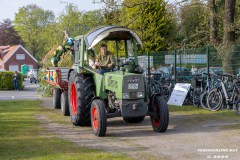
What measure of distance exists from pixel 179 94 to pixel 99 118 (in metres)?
7.09

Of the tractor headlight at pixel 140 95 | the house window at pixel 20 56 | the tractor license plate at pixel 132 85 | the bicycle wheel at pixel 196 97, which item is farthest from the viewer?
the house window at pixel 20 56

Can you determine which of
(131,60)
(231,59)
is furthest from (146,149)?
(231,59)

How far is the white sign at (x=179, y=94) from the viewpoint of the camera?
15.3m

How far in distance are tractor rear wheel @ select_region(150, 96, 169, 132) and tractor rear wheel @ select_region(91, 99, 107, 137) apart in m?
1.26

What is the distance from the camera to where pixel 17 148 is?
8.20 metres

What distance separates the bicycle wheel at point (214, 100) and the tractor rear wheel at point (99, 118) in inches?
206

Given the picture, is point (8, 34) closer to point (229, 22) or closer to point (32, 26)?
point (32, 26)

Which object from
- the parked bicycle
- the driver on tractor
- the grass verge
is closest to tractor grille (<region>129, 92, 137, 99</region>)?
the driver on tractor

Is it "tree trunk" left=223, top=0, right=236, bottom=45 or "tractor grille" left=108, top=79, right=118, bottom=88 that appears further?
"tree trunk" left=223, top=0, right=236, bottom=45

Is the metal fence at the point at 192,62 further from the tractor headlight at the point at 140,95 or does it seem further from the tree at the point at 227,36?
the tractor headlight at the point at 140,95

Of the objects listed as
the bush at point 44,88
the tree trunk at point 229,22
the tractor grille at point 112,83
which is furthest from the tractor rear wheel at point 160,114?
the bush at point 44,88

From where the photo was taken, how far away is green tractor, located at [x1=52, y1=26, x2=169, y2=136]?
9.19m

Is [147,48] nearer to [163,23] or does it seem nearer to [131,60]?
[163,23]

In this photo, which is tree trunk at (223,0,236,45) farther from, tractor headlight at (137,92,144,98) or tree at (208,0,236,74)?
tractor headlight at (137,92,144,98)
